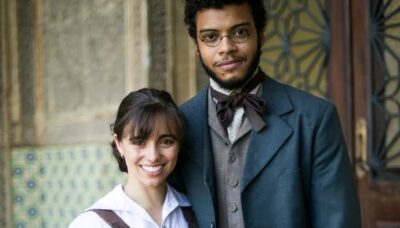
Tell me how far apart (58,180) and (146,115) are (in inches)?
113

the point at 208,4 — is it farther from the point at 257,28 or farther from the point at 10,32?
the point at 10,32

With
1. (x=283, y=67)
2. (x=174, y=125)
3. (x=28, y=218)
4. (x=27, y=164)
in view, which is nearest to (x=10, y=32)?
(x=27, y=164)

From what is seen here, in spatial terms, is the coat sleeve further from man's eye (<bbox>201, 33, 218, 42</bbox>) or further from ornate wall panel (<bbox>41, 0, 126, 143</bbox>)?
ornate wall panel (<bbox>41, 0, 126, 143</bbox>)

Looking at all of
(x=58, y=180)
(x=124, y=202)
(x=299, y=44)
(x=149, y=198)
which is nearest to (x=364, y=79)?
(x=299, y=44)

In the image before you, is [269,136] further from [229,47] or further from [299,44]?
[299,44]

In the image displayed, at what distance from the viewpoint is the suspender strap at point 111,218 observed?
6.20 feet

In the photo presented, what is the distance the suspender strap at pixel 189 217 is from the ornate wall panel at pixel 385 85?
179cm

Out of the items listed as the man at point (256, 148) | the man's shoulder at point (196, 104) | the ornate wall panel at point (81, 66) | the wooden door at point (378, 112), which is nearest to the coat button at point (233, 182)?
the man at point (256, 148)

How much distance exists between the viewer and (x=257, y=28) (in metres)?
1.98

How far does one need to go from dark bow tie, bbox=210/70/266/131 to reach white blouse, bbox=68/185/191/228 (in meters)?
0.31

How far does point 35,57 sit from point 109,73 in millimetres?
974

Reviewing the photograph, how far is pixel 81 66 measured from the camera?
4527mm

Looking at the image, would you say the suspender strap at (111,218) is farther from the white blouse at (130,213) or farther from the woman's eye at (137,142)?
the woman's eye at (137,142)

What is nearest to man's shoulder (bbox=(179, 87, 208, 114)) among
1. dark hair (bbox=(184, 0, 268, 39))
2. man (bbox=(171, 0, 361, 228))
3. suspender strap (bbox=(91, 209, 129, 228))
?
man (bbox=(171, 0, 361, 228))
